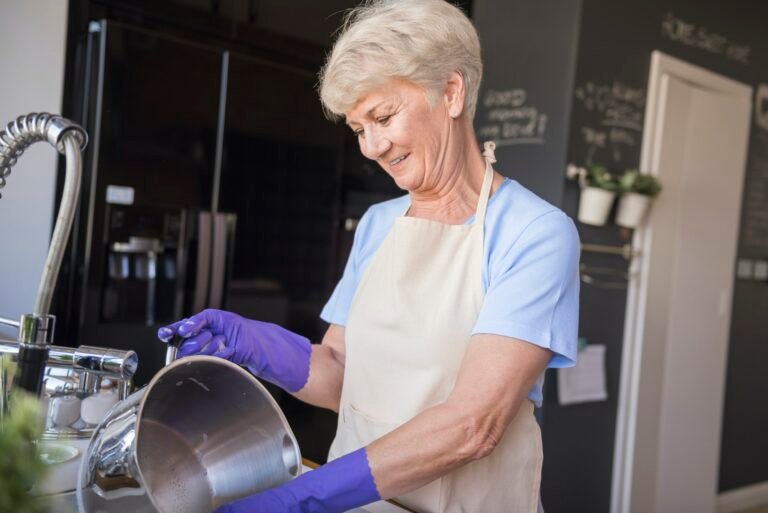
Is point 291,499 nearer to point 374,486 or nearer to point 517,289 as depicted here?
point 374,486

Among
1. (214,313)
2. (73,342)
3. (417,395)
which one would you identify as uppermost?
(214,313)

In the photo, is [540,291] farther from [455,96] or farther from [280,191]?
[280,191]

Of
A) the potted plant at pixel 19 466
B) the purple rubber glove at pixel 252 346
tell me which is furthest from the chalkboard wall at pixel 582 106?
the potted plant at pixel 19 466

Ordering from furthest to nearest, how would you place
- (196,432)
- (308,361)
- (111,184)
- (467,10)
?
(467,10), (111,184), (308,361), (196,432)

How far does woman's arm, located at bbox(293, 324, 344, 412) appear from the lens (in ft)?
4.66

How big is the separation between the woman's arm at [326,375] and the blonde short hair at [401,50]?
0.48 metres

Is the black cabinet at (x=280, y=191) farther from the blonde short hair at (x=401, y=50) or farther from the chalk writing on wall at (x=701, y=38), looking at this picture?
the chalk writing on wall at (x=701, y=38)

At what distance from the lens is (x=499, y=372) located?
1.05 m

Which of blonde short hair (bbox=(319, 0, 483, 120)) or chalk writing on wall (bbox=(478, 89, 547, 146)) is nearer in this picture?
blonde short hair (bbox=(319, 0, 483, 120))

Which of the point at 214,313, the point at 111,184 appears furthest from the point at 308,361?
the point at 111,184

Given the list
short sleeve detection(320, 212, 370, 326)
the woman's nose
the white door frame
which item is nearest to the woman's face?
the woman's nose

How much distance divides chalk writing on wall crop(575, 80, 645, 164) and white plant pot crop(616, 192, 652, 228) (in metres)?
0.19

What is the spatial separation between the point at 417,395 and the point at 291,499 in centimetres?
36

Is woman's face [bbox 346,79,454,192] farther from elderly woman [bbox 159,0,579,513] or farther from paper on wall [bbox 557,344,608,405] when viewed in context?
paper on wall [bbox 557,344,608,405]
